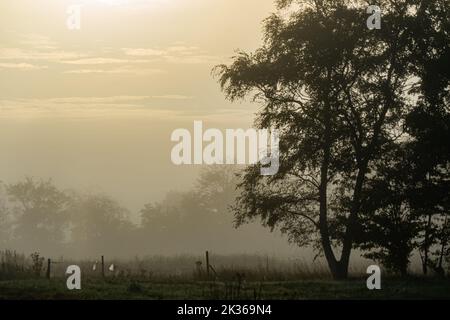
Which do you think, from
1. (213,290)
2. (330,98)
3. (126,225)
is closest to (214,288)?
(213,290)

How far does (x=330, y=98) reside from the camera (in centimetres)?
3011

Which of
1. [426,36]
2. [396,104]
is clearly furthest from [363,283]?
[426,36]

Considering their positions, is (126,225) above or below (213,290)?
above

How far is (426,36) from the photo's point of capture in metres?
30.1

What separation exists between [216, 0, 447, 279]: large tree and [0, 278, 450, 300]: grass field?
552cm

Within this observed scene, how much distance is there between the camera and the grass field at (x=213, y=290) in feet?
67.5

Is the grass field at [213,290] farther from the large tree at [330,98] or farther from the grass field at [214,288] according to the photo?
the large tree at [330,98]

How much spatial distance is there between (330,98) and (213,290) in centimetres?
1210

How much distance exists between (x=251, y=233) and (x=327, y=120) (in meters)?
101

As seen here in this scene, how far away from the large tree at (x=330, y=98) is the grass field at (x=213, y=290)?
5516 mm

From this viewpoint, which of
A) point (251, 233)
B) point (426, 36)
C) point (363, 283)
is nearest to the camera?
point (363, 283)

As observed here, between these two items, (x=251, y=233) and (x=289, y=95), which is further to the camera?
(x=251, y=233)

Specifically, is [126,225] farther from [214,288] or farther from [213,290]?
[213,290]
